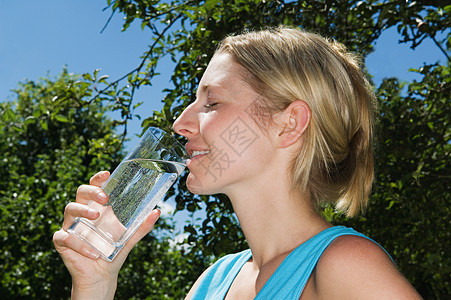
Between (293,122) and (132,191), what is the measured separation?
1.78ft

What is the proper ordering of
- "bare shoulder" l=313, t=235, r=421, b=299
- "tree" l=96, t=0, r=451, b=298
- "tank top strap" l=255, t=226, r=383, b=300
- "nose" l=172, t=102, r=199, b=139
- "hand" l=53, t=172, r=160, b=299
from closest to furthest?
"bare shoulder" l=313, t=235, r=421, b=299
"tank top strap" l=255, t=226, r=383, b=300
"hand" l=53, t=172, r=160, b=299
"nose" l=172, t=102, r=199, b=139
"tree" l=96, t=0, r=451, b=298

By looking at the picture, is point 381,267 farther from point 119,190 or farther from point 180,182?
point 180,182

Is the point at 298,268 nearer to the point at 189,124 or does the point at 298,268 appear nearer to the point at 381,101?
the point at 189,124

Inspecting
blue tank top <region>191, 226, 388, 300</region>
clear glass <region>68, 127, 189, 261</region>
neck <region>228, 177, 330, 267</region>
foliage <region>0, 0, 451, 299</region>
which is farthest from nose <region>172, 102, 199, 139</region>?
foliage <region>0, 0, 451, 299</region>

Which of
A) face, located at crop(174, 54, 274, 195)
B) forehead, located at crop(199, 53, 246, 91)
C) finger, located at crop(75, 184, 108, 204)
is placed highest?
forehead, located at crop(199, 53, 246, 91)

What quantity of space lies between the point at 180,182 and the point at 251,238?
1453 mm

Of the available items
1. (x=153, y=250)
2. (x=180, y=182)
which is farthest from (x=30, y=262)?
(x=180, y=182)

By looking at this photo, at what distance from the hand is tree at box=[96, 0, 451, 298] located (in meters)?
1.32

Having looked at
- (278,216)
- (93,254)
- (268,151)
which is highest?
(268,151)

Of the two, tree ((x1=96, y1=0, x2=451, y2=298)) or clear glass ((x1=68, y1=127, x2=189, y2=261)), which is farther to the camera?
tree ((x1=96, y1=0, x2=451, y2=298))

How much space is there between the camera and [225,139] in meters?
1.54

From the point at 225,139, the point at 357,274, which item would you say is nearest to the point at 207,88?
the point at 225,139

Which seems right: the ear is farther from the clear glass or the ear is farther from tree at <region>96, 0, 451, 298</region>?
tree at <region>96, 0, 451, 298</region>

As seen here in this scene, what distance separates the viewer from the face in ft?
5.10
